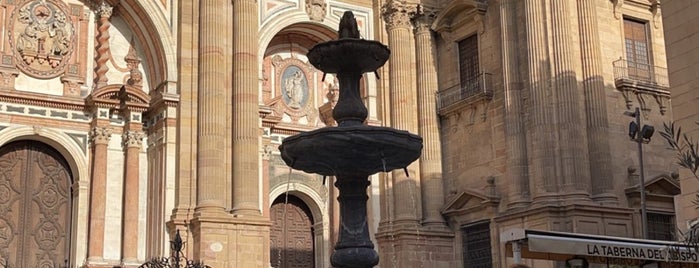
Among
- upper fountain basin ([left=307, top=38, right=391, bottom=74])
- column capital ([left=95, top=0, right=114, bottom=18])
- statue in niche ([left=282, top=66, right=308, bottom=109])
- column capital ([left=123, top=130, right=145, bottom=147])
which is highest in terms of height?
column capital ([left=95, top=0, right=114, bottom=18])

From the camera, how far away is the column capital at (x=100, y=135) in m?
22.8

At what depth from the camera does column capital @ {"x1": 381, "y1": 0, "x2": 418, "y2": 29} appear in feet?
87.1

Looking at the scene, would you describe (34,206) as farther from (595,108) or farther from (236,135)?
(595,108)

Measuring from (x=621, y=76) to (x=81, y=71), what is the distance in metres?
12.9

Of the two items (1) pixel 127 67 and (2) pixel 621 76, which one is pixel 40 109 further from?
(2) pixel 621 76

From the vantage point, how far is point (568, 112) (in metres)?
22.5

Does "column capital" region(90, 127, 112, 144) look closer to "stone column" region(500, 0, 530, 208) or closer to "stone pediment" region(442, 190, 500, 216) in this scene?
"stone pediment" region(442, 190, 500, 216)

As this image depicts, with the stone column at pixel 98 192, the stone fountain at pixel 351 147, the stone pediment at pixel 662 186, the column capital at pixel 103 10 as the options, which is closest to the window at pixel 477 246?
the stone pediment at pixel 662 186

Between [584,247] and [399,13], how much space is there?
1226 cm

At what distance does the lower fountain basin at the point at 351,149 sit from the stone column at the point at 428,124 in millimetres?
12547

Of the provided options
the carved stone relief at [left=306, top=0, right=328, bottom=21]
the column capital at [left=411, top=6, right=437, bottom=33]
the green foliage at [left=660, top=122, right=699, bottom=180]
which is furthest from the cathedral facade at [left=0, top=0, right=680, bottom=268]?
the green foliage at [left=660, top=122, right=699, bottom=180]

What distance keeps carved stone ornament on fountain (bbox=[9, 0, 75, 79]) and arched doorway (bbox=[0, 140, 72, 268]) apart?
1.80 metres

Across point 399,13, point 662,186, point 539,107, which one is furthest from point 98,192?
point 662,186

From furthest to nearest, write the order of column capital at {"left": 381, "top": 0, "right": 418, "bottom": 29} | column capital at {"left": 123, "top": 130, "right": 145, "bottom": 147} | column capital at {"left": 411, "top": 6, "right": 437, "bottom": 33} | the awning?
column capital at {"left": 411, "top": 6, "right": 437, "bottom": 33}, column capital at {"left": 381, "top": 0, "right": 418, "bottom": 29}, column capital at {"left": 123, "top": 130, "right": 145, "bottom": 147}, the awning
